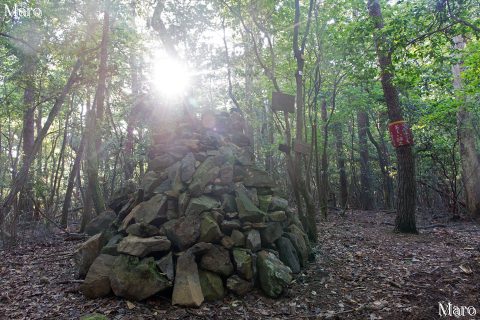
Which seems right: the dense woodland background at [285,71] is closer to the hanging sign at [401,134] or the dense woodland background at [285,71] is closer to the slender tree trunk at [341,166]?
the hanging sign at [401,134]

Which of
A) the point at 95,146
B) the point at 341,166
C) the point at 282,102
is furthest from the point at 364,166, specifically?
the point at 95,146

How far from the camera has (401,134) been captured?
7.89 m

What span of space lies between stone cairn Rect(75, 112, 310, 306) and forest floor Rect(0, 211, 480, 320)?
23 centimetres

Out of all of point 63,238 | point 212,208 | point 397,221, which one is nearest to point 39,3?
point 63,238

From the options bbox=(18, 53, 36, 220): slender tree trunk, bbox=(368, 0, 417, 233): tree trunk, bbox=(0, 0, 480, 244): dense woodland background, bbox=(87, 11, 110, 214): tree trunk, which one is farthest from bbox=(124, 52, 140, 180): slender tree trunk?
bbox=(368, 0, 417, 233): tree trunk

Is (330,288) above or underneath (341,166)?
underneath

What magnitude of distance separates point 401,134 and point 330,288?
4761mm

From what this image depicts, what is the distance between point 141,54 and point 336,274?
38.1ft

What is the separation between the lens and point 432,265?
5480 millimetres

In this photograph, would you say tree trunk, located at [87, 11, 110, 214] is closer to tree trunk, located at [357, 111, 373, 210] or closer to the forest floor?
the forest floor

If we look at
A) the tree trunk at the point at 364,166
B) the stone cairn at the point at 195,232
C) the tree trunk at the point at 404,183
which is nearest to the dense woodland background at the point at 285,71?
the tree trunk at the point at 404,183

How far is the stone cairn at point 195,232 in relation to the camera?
4426 mm

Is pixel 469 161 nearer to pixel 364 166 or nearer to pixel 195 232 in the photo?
pixel 364 166

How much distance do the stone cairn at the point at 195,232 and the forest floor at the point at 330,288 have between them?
233 millimetres
